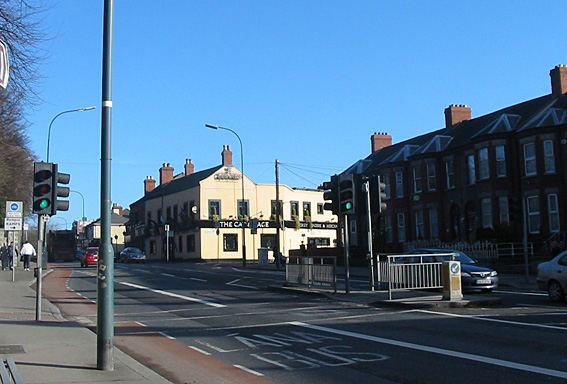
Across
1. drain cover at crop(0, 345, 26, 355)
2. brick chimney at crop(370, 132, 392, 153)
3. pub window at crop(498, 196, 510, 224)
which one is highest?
brick chimney at crop(370, 132, 392, 153)

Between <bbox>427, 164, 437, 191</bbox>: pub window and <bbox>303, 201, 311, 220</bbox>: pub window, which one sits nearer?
<bbox>427, 164, 437, 191</bbox>: pub window

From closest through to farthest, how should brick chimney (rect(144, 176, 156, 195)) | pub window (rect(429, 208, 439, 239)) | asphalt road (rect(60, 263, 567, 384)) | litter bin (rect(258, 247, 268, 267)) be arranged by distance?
asphalt road (rect(60, 263, 567, 384)) < pub window (rect(429, 208, 439, 239)) < litter bin (rect(258, 247, 268, 267)) < brick chimney (rect(144, 176, 156, 195))

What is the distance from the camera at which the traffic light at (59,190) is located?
13.1 m

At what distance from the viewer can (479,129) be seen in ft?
137

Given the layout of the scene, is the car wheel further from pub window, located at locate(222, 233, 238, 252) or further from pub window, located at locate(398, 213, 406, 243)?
pub window, located at locate(222, 233, 238, 252)

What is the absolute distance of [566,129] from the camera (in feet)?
112

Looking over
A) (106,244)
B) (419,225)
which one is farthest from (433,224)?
(106,244)

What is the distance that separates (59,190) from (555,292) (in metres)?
12.9

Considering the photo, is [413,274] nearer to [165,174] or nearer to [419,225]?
[419,225]

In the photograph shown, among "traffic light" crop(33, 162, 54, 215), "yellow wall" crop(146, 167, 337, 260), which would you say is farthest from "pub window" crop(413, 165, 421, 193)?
"traffic light" crop(33, 162, 54, 215)

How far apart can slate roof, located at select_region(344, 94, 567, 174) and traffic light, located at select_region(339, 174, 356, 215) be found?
20507mm

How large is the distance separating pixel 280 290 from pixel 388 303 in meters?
6.06

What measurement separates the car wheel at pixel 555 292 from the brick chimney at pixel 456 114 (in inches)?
1190

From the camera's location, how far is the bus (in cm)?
6656
